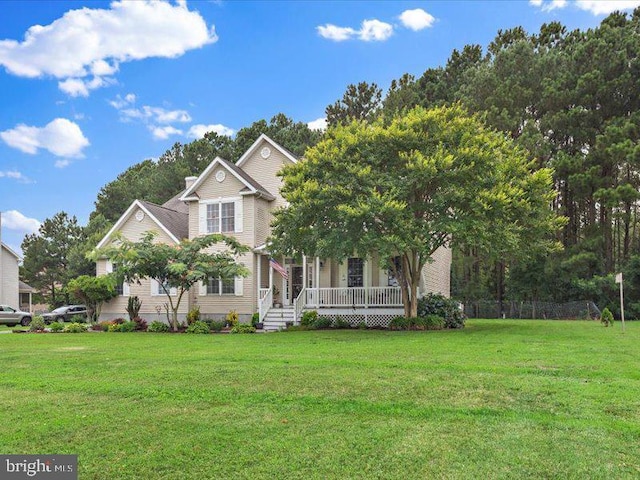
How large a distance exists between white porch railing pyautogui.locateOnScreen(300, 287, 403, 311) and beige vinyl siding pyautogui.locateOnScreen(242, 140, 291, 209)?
16.7 feet

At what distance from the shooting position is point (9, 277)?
40.3m

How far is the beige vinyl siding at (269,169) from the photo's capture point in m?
24.2

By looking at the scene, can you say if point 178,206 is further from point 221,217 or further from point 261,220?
point 261,220

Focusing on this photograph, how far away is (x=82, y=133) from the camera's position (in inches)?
899

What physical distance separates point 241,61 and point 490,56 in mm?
24486

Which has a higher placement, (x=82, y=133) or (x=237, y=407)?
(x=82, y=133)

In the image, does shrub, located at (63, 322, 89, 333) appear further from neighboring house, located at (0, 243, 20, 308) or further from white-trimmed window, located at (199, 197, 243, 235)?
neighboring house, located at (0, 243, 20, 308)

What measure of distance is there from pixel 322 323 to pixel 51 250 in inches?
1538

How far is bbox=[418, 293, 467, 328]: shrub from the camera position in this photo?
64.7 feet

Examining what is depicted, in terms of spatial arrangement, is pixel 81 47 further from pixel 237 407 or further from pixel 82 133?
pixel 237 407

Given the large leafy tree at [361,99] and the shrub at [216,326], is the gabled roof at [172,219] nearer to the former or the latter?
the shrub at [216,326]

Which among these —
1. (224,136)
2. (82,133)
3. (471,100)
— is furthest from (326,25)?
(224,136)

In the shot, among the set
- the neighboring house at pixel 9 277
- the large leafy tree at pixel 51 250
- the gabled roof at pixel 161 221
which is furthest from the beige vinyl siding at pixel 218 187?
the large leafy tree at pixel 51 250

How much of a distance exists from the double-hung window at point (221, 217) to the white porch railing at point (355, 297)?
5.20 m
